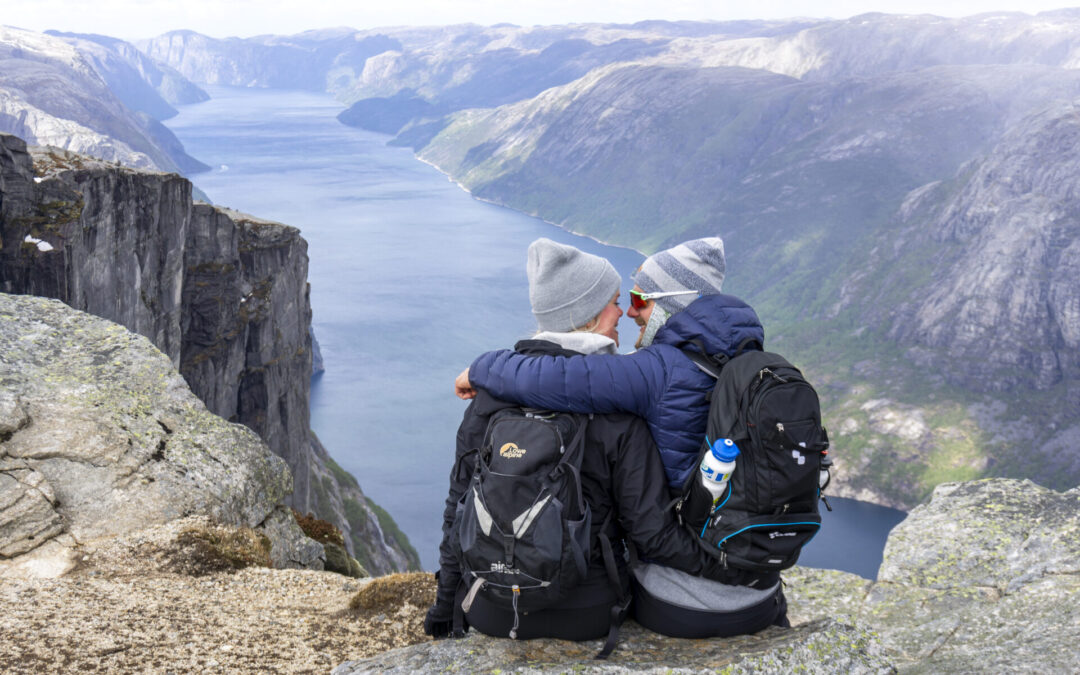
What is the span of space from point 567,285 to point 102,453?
12157 mm

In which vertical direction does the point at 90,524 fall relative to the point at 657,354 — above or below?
below

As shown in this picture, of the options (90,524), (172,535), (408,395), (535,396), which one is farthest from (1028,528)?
(408,395)

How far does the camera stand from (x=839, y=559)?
168 meters

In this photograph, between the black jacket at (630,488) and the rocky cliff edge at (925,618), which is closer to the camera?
the black jacket at (630,488)

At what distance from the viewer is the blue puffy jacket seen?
7340 millimetres

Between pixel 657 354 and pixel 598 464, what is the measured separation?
47.3 inches

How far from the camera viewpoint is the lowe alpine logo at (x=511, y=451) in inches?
278

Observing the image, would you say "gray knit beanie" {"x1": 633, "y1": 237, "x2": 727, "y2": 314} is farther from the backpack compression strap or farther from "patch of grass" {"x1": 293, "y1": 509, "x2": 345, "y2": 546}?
"patch of grass" {"x1": 293, "y1": 509, "x2": 345, "y2": 546}

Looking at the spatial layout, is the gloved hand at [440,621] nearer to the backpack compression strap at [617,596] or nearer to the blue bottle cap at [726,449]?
the backpack compression strap at [617,596]

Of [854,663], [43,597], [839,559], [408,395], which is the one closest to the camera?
[854,663]

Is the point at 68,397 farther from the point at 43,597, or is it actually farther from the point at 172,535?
the point at 43,597

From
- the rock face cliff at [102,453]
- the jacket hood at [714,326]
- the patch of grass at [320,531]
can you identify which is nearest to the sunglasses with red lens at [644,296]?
the jacket hood at [714,326]

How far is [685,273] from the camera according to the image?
8156 mm

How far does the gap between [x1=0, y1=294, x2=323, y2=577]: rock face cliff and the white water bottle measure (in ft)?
37.4
